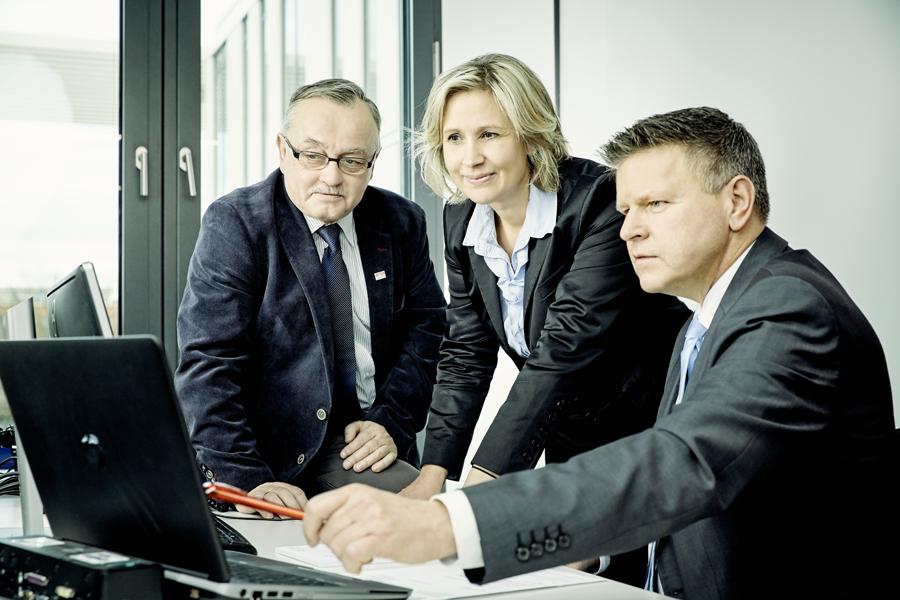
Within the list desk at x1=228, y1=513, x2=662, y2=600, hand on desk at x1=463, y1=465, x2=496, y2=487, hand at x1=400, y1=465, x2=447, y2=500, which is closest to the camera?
desk at x1=228, y1=513, x2=662, y2=600

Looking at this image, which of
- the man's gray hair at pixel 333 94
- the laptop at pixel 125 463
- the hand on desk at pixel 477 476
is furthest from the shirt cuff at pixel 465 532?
the man's gray hair at pixel 333 94

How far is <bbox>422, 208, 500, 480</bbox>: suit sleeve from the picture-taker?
221 cm

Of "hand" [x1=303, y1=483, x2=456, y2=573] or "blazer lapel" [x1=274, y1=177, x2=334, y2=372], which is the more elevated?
"blazer lapel" [x1=274, y1=177, x2=334, y2=372]

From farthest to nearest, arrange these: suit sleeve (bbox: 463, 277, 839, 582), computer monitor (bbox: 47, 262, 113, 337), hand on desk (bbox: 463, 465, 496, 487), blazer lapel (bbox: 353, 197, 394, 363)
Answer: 1. blazer lapel (bbox: 353, 197, 394, 363)
2. hand on desk (bbox: 463, 465, 496, 487)
3. computer monitor (bbox: 47, 262, 113, 337)
4. suit sleeve (bbox: 463, 277, 839, 582)

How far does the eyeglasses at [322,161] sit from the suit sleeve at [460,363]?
27cm

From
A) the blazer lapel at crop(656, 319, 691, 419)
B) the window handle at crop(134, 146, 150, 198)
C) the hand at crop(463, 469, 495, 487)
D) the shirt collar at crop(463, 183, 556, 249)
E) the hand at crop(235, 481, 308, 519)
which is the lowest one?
the hand at crop(235, 481, 308, 519)

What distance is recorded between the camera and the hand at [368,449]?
7.55 ft

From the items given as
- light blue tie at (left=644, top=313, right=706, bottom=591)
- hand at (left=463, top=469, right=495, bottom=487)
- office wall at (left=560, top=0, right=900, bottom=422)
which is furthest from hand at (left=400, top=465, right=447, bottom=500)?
office wall at (left=560, top=0, right=900, bottom=422)

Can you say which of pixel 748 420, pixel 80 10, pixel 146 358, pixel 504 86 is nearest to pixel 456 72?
pixel 504 86

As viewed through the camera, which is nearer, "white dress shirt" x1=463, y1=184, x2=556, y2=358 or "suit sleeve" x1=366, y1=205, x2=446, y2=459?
"white dress shirt" x1=463, y1=184, x2=556, y2=358

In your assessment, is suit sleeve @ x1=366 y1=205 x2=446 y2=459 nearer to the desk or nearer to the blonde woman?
the blonde woman

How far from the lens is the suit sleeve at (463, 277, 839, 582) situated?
3.37 feet

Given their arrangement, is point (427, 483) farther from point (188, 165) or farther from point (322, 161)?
point (188, 165)

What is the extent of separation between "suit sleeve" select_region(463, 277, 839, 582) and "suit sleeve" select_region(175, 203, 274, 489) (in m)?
1.18
